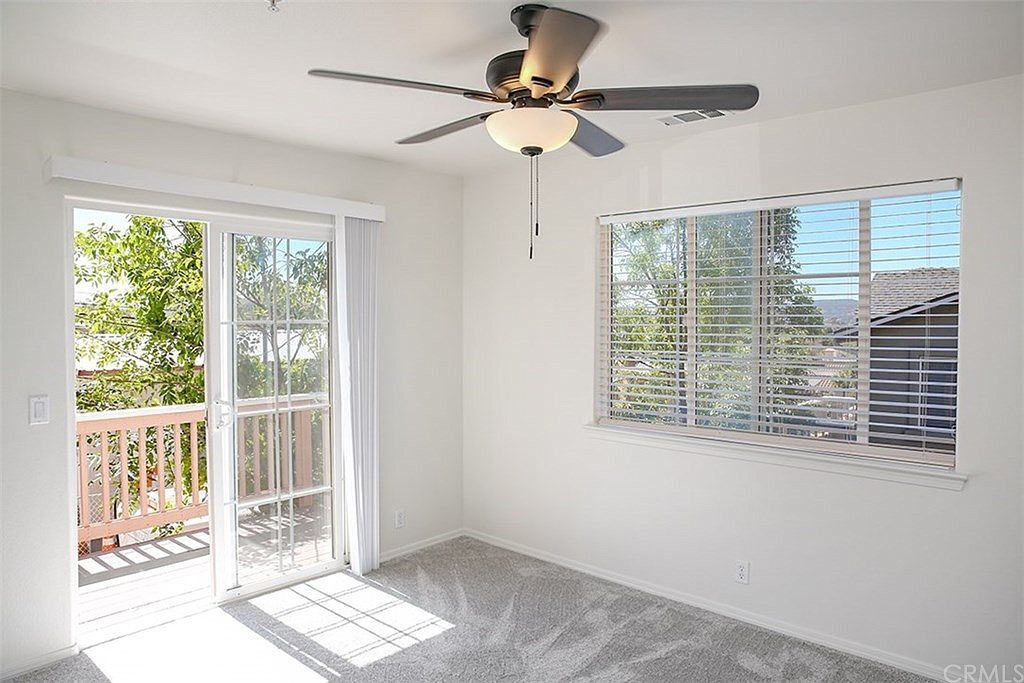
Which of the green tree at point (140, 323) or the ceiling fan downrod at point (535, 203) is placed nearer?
the ceiling fan downrod at point (535, 203)

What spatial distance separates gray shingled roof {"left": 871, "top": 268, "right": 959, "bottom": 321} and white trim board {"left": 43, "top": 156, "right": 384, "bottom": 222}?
8.88 ft

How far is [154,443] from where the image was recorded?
16.1 feet

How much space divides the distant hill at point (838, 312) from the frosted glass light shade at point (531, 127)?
1.76m

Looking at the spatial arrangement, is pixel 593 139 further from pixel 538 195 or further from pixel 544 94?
pixel 538 195

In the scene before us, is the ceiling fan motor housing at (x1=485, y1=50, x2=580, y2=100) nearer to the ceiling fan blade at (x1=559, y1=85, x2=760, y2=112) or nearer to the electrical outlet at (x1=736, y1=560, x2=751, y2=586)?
the ceiling fan blade at (x1=559, y1=85, x2=760, y2=112)

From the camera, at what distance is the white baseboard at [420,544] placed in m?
4.29

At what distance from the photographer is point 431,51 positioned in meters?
2.43

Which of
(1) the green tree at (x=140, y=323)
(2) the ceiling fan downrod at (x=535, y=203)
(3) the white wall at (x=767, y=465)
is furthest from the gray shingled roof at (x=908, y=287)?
(1) the green tree at (x=140, y=323)

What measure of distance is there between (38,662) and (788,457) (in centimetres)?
349

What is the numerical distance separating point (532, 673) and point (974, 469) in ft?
6.65

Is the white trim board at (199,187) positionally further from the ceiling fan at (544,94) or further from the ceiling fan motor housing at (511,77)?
the ceiling fan motor housing at (511,77)

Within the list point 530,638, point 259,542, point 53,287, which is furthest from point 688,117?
point 259,542

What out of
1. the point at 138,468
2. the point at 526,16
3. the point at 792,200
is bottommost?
the point at 138,468

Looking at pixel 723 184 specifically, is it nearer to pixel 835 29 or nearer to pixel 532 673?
pixel 835 29
